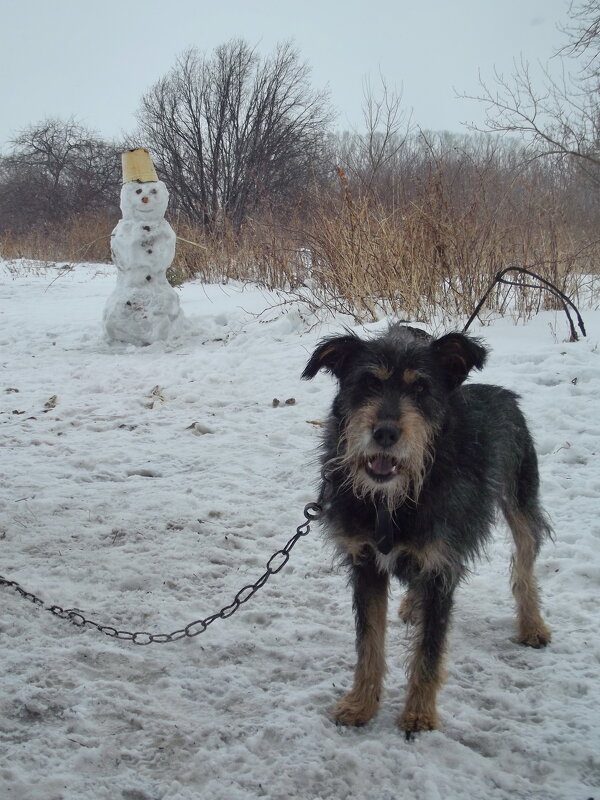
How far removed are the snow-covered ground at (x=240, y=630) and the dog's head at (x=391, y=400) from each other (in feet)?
3.24

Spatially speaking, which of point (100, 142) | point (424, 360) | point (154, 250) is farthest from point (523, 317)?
point (100, 142)

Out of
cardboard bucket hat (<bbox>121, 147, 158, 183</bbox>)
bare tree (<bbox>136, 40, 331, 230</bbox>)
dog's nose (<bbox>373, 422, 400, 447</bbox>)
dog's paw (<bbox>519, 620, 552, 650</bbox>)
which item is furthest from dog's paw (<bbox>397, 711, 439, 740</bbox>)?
bare tree (<bbox>136, 40, 331, 230</bbox>)

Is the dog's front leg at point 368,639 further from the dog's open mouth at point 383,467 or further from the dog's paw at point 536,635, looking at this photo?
the dog's paw at point 536,635

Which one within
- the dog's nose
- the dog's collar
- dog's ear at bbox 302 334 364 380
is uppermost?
dog's ear at bbox 302 334 364 380

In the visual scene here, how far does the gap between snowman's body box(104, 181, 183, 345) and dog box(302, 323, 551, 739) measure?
775 cm

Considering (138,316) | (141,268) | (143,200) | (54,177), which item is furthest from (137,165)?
(54,177)

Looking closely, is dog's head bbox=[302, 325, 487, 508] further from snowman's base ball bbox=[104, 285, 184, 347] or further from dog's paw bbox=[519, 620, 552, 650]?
snowman's base ball bbox=[104, 285, 184, 347]

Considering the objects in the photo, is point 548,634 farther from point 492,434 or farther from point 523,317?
point 523,317

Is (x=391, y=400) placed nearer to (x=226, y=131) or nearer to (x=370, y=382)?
(x=370, y=382)

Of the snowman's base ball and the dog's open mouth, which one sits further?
the snowman's base ball

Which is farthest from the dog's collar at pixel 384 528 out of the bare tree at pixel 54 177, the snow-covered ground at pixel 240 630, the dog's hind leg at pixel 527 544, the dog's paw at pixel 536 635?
the bare tree at pixel 54 177

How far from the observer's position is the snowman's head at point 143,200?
9570 millimetres

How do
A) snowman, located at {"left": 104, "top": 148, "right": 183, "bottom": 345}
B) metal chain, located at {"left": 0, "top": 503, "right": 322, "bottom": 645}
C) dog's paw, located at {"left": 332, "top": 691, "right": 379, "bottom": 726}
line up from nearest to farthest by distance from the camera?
dog's paw, located at {"left": 332, "top": 691, "right": 379, "bottom": 726}
metal chain, located at {"left": 0, "top": 503, "right": 322, "bottom": 645}
snowman, located at {"left": 104, "top": 148, "right": 183, "bottom": 345}

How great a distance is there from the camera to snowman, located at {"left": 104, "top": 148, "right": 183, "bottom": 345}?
31.6ft
